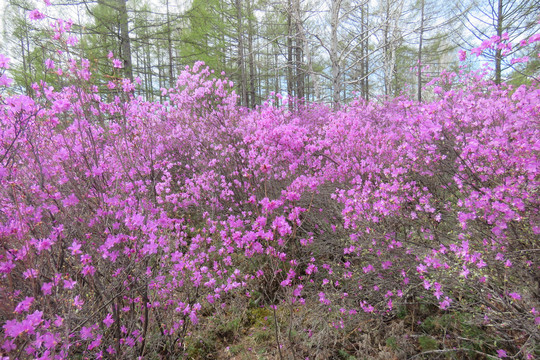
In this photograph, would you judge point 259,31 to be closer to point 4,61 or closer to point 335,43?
point 335,43

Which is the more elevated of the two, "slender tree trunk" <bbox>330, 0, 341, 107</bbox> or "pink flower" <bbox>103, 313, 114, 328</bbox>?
"slender tree trunk" <bbox>330, 0, 341, 107</bbox>

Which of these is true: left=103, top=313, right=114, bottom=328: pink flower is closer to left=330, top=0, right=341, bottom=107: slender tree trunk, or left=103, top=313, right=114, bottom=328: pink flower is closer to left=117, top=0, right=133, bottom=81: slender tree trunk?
left=330, top=0, right=341, bottom=107: slender tree trunk

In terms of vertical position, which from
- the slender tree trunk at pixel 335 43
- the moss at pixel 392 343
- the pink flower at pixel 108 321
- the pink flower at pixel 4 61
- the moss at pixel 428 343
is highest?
the slender tree trunk at pixel 335 43

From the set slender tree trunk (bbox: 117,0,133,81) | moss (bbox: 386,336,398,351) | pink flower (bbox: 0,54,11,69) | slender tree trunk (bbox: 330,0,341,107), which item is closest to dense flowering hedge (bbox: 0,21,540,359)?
pink flower (bbox: 0,54,11,69)

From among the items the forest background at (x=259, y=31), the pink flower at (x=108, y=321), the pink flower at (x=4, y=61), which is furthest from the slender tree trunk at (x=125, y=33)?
the pink flower at (x=108, y=321)

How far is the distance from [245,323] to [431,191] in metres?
2.78

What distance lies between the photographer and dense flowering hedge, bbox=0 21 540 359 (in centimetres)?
179

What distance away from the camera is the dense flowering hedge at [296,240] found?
5.88ft

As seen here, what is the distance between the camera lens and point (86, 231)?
2.18 metres

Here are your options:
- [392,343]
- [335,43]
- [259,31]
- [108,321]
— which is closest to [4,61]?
[108,321]

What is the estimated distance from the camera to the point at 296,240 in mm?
3568

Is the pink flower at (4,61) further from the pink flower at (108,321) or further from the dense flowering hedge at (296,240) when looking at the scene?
the pink flower at (108,321)

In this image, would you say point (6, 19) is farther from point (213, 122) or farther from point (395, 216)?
point (395, 216)

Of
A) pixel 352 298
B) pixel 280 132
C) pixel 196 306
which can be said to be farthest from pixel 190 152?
pixel 352 298
